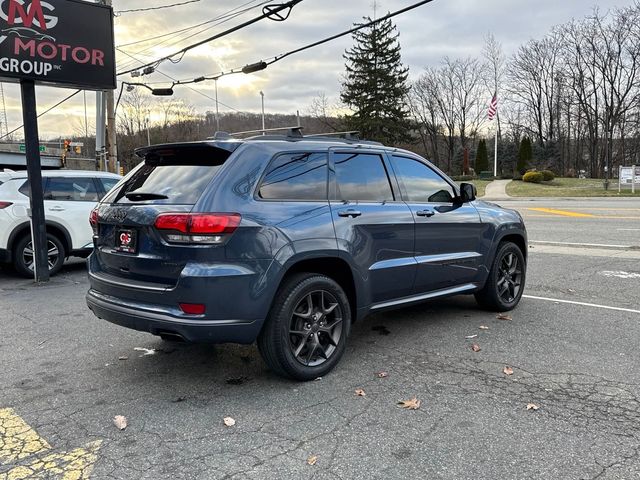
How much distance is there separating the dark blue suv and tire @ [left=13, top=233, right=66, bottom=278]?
502 cm

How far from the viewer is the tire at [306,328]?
12.6 feet

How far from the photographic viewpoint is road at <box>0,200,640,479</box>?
2938mm

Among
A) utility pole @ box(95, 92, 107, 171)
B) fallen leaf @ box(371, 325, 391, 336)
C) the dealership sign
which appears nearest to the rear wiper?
fallen leaf @ box(371, 325, 391, 336)

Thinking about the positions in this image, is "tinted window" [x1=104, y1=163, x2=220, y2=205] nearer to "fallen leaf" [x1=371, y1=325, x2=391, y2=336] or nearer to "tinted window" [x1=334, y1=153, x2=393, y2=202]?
"tinted window" [x1=334, y1=153, x2=393, y2=202]

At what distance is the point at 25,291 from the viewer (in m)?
7.68

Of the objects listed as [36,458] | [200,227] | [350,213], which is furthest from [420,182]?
[36,458]

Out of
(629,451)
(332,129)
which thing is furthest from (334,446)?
(332,129)

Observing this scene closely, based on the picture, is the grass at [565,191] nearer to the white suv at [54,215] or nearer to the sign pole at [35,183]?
the white suv at [54,215]

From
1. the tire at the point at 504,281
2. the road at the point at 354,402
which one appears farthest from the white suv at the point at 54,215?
the tire at the point at 504,281

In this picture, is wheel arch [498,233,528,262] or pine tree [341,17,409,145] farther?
pine tree [341,17,409,145]

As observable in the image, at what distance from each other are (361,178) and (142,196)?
1.84 m

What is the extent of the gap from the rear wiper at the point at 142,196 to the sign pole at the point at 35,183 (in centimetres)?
481

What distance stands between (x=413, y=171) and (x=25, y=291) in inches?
234

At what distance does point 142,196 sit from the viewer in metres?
3.98
